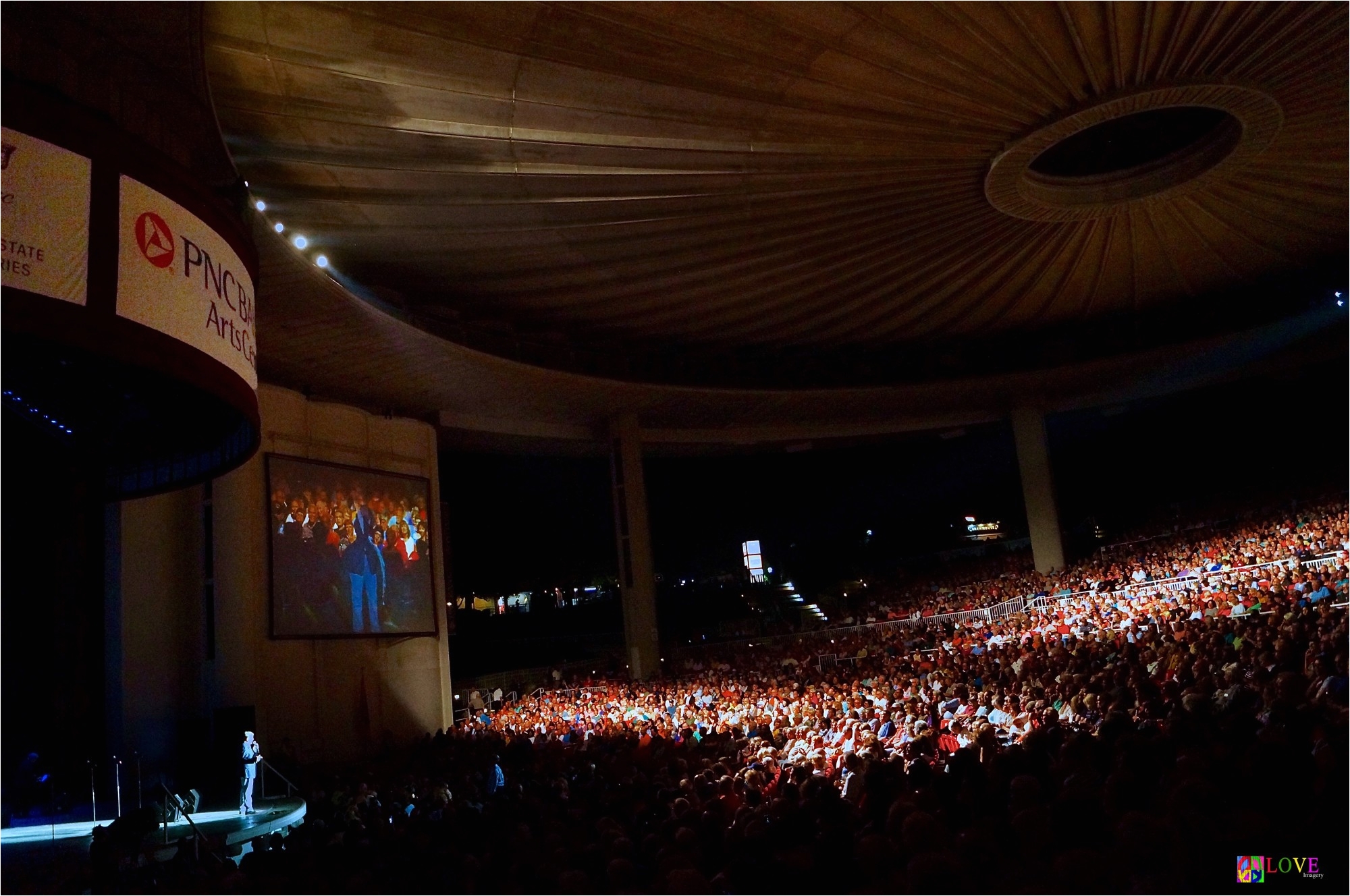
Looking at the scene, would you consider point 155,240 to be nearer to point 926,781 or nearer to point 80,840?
point 80,840

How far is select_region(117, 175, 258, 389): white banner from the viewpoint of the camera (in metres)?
8.19

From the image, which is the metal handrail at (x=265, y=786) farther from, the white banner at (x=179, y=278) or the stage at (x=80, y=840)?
the white banner at (x=179, y=278)

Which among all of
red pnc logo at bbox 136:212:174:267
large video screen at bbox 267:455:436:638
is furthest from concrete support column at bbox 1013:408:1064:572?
red pnc logo at bbox 136:212:174:267

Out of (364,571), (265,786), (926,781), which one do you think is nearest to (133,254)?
(926,781)

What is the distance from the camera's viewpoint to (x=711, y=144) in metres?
14.9

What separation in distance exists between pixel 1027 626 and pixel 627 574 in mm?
10421

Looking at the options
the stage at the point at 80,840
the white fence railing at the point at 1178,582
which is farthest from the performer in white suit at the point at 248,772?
the white fence railing at the point at 1178,582

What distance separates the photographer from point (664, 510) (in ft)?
133

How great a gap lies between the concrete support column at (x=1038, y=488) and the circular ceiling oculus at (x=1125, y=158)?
11560 mm

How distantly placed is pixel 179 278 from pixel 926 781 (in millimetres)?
7543

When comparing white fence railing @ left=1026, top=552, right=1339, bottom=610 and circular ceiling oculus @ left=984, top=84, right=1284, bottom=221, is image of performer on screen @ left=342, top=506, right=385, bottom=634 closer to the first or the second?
circular ceiling oculus @ left=984, top=84, right=1284, bottom=221

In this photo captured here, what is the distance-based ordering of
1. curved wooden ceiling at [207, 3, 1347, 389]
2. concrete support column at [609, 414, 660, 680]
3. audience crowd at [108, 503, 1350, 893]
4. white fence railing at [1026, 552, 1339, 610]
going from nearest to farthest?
audience crowd at [108, 503, 1350, 893], curved wooden ceiling at [207, 3, 1347, 389], white fence railing at [1026, 552, 1339, 610], concrete support column at [609, 414, 660, 680]

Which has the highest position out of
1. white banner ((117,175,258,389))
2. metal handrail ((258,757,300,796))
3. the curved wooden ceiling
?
the curved wooden ceiling

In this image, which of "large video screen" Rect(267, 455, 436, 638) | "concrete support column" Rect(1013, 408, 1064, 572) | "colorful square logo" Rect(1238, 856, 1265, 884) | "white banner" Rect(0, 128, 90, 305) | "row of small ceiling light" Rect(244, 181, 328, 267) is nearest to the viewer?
"colorful square logo" Rect(1238, 856, 1265, 884)
